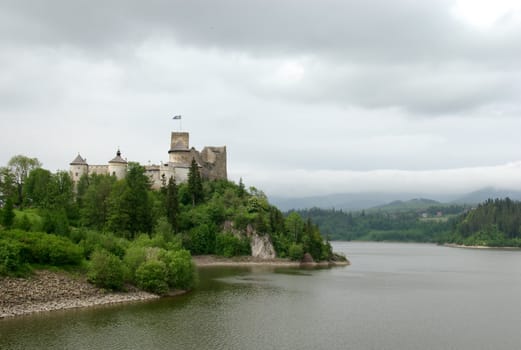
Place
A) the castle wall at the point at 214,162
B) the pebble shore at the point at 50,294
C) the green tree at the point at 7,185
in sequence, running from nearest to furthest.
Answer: the pebble shore at the point at 50,294 → the green tree at the point at 7,185 → the castle wall at the point at 214,162

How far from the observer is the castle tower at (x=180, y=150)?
95875mm

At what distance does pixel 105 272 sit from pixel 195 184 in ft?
152

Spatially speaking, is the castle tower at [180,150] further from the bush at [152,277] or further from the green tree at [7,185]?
the bush at [152,277]

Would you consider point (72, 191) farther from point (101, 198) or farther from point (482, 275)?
point (482, 275)

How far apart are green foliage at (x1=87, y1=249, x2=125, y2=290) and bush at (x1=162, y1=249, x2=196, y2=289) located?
16.3 ft

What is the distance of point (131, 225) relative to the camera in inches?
2847

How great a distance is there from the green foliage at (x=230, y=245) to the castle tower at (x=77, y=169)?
26.8m

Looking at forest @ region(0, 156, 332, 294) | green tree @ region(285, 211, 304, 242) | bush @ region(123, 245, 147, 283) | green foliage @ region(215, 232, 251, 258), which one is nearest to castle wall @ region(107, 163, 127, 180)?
forest @ region(0, 156, 332, 294)

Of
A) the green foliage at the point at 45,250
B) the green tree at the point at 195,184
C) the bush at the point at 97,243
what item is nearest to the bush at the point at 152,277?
the green foliage at the point at 45,250

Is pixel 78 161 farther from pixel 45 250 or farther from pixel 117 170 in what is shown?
pixel 45 250

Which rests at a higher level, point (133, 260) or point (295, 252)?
point (133, 260)

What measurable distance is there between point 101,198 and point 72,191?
8640 mm

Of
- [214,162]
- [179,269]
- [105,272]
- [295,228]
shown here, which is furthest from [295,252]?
[105,272]

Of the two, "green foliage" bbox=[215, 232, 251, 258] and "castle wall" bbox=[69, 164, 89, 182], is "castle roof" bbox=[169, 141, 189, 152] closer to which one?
"castle wall" bbox=[69, 164, 89, 182]
